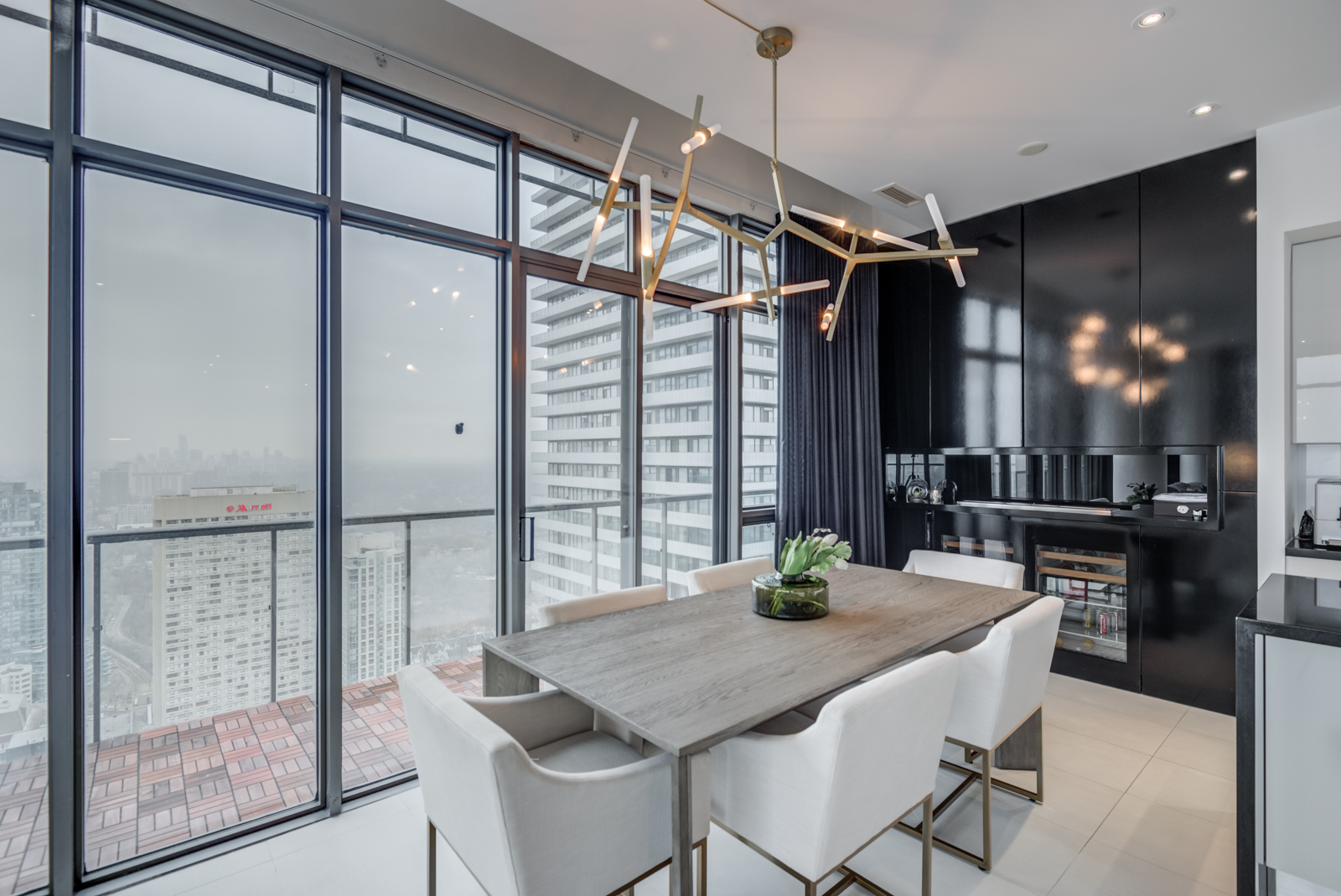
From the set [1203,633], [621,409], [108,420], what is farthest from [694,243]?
[1203,633]

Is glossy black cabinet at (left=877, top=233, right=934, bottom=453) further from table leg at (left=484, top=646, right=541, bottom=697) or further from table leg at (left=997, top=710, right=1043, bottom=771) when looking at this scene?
table leg at (left=484, top=646, right=541, bottom=697)

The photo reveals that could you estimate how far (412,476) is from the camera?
259 cm

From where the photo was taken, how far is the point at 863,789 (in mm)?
1438

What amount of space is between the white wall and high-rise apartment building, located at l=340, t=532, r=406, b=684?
12.6 feet

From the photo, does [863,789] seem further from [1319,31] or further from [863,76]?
[1319,31]

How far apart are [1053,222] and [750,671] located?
3383 millimetres

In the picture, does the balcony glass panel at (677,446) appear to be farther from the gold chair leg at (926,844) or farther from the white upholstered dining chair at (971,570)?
the gold chair leg at (926,844)

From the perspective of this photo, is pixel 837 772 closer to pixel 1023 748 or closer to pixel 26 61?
pixel 1023 748

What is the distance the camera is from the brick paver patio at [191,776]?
6.02 feet

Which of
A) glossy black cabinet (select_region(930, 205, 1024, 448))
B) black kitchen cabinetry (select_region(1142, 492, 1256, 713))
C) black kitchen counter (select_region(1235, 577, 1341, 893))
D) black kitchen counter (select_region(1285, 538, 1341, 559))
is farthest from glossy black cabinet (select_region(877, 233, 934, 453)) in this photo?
black kitchen counter (select_region(1235, 577, 1341, 893))

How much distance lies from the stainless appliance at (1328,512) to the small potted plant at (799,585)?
227 cm

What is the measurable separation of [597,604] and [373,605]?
954 millimetres

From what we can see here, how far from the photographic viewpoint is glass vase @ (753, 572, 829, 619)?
7.03 feet

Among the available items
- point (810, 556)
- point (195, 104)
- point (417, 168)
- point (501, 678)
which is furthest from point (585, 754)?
point (195, 104)
